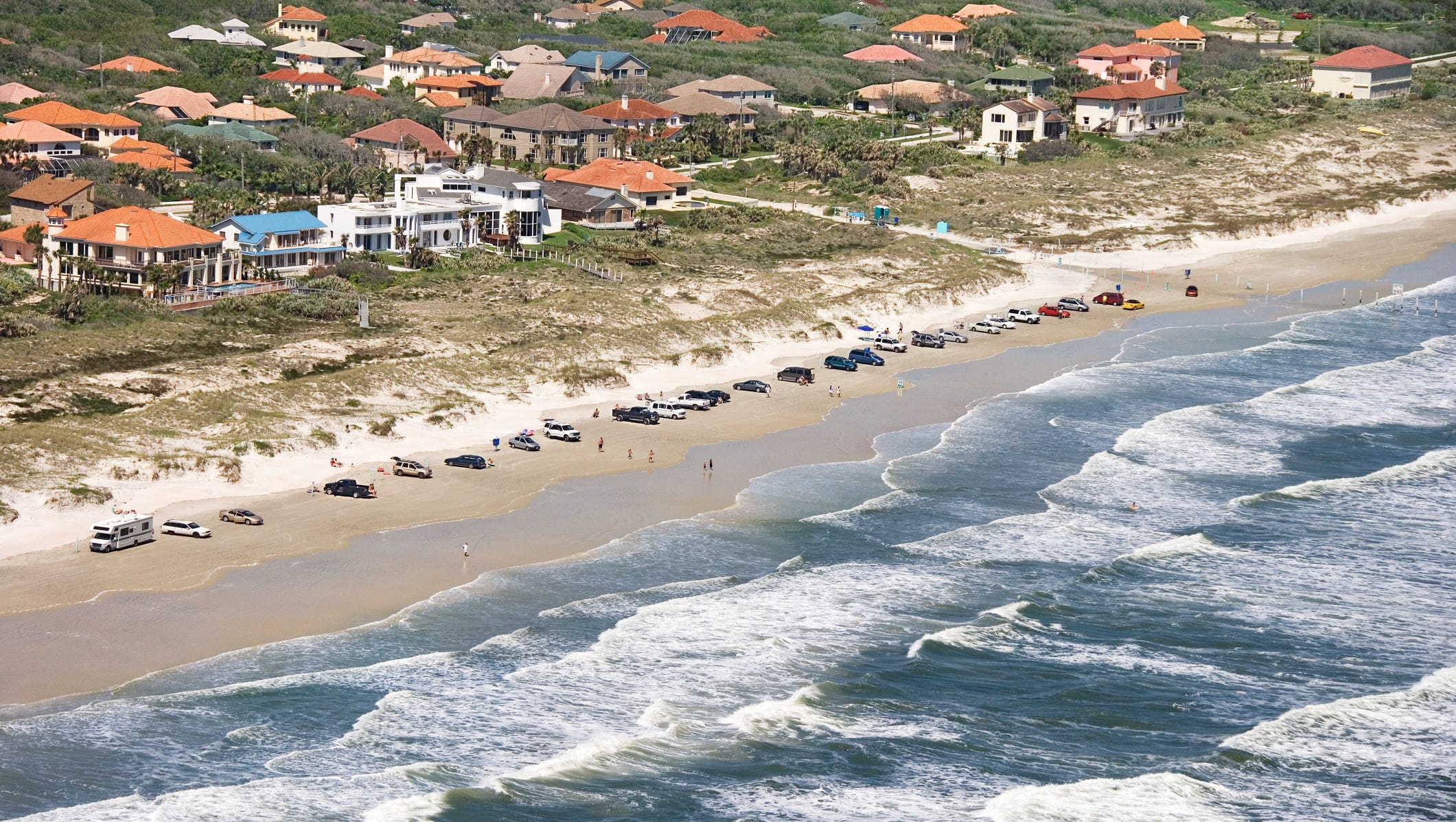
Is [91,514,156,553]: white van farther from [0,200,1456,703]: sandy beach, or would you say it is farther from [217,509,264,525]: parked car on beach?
[217,509,264,525]: parked car on beach

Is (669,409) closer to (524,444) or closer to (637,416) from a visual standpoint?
(637,416)

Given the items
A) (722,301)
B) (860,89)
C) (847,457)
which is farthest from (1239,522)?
(860,89)

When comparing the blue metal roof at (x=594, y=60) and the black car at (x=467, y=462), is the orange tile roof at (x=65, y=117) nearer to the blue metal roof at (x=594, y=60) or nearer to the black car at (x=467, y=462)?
the blue metal roof at (x=594, y=60)

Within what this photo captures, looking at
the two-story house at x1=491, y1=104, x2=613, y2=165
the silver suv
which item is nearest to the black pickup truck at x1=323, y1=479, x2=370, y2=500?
the silver suv

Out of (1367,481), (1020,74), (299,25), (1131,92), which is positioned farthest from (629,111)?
(1367,481)

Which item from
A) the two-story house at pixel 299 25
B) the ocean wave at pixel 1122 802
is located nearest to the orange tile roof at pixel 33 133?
the two-story house at pixel 299 25

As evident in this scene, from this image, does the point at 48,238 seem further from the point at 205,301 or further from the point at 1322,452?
the point at 1322,452
